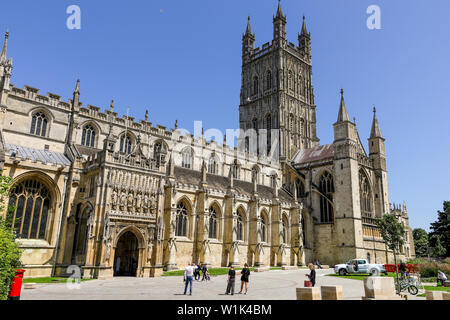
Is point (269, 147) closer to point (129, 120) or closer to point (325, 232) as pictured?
point (325, 232)

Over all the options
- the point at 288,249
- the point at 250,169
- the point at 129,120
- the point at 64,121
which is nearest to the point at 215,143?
the point at 250,169

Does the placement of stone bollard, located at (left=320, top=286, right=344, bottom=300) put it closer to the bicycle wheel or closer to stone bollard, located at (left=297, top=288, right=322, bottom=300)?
stone bollard, located at (left=297, top=288, right=322, bottom=300)

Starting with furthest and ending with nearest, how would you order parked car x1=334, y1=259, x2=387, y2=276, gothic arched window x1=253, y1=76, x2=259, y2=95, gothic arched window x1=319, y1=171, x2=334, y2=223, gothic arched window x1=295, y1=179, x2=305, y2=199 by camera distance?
gothic arched window x1=253, y1=76, x2=259, y2=95 → gothic arched window x1=295, y1=179, x2=305, y2=199 → gothic arched window x1=319, y1=171, x2=334, y2=223 → parked car x1=334, y1=259, x2=387, y2=276

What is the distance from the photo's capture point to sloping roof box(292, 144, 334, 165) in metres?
53.9

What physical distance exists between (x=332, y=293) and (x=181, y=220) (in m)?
24.5

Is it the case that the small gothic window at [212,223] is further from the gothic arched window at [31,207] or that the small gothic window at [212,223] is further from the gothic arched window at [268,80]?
the gothic arched window at [268,80]

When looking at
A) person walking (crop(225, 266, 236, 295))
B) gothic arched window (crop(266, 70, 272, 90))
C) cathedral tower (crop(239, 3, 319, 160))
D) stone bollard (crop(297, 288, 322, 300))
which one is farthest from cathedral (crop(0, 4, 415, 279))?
stone bollard (crop(297, 288, 322, 300))

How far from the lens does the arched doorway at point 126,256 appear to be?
29828mm

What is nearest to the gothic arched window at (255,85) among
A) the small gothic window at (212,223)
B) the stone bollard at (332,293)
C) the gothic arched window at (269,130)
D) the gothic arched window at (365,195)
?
the gothic arched window at (269,130)

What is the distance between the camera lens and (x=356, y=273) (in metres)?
30.1

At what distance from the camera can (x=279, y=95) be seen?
64.2 m

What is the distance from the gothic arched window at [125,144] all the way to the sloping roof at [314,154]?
27.8 metres

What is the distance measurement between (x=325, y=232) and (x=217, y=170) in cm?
1677

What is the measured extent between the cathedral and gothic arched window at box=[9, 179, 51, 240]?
0.27 feet
